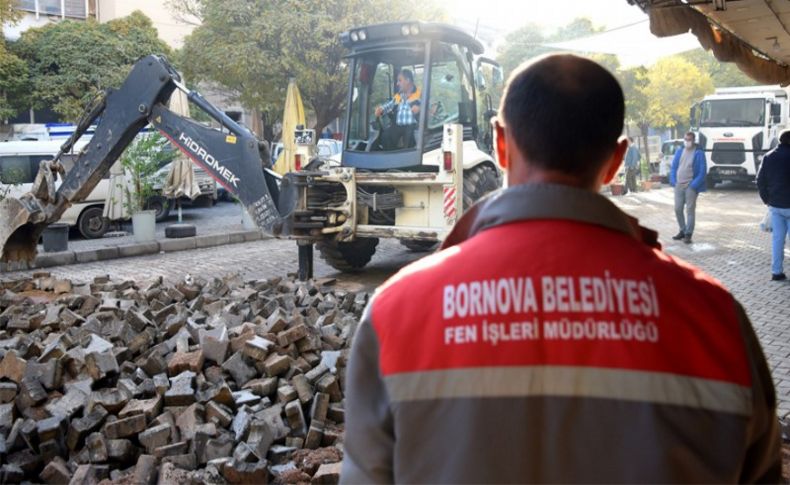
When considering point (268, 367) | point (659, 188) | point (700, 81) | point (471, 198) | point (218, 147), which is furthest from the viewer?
point (700, 81)

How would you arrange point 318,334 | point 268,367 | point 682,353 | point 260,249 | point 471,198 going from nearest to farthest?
point 682,353, point 268,367, point 318,334, point 471,198, point 260,249

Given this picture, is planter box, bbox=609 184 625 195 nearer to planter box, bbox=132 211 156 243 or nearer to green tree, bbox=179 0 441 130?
green tree, bbox=179 0 441 130

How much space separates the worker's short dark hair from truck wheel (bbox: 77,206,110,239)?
50.7ft

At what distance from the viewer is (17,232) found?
30.7 feet

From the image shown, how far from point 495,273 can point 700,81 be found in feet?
138

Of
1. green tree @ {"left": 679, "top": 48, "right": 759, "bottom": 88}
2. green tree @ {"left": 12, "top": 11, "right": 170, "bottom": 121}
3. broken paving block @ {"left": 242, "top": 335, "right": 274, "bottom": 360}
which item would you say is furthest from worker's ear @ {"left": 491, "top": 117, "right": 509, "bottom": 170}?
green tree @ {"left": 679, "top": 48, "right": 759, "bottom": 88}

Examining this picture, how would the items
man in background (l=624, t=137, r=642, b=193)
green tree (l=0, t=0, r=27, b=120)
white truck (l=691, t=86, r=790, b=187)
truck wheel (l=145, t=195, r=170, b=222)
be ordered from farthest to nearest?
white truck (l=691, t=86, r=790, b=187) < man in background (l=624, t=137, r=642, b=193) < green tree (l=0, t=0, r=27, b=120) < truck wheel (l=145, t=195, r=170, b=222)

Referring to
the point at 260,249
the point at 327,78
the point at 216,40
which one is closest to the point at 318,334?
the point at 260,249

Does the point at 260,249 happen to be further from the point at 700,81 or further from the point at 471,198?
the point at 700,81

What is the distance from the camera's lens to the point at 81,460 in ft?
14.6

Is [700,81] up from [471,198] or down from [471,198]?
up

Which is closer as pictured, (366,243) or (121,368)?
(121,368)

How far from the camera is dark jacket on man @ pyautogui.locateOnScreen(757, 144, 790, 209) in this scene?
31.0 ft

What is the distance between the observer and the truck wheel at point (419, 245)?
489 inches
